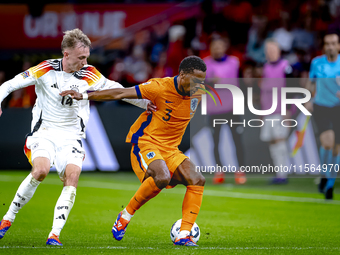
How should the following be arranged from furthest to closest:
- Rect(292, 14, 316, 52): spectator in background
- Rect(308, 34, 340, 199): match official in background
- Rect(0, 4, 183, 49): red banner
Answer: Rect(0, 4, 183, 49): red banner
Rect(292, 14, 316, 52): spectator in background
Rect(308, 34, 340, 199): match official in background

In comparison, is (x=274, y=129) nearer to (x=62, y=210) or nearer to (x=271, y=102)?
(x=271, y=102)

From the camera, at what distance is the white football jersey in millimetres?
5426

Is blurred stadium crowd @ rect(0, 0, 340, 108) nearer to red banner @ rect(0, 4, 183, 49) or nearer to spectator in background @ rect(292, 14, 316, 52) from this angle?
spectator in background @ rect(292, 14, 316, 52)

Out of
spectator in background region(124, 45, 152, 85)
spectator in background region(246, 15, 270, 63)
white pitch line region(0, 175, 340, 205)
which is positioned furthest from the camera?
spectator in background region(124, 45, 152, 85)

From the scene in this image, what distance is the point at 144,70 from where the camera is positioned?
45.9 ft

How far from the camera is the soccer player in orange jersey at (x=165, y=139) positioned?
5.26m

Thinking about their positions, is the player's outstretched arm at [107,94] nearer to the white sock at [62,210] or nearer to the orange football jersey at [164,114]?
the orange football jersey at [164,114]

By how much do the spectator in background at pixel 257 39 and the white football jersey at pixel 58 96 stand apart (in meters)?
7.91

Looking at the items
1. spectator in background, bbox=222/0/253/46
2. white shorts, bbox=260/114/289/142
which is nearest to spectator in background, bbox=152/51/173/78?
spectator in background, bbox=222/0/253/46

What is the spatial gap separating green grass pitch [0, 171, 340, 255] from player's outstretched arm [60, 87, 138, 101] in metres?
1.41

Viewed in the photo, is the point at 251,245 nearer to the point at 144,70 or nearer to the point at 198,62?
the point at 198,62

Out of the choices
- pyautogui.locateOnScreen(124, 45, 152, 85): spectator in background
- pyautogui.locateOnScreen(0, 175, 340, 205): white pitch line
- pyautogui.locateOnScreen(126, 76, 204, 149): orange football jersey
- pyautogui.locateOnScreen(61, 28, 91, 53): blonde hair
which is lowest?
pyautogui.locateOnScreen(0, 175, 340, 205): white pitch line

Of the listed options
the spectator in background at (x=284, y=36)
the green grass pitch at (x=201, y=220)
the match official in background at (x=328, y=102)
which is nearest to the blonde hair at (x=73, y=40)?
the green grass pitch at (x=201, y=220)

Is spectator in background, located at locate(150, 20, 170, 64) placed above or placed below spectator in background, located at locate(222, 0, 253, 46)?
below
